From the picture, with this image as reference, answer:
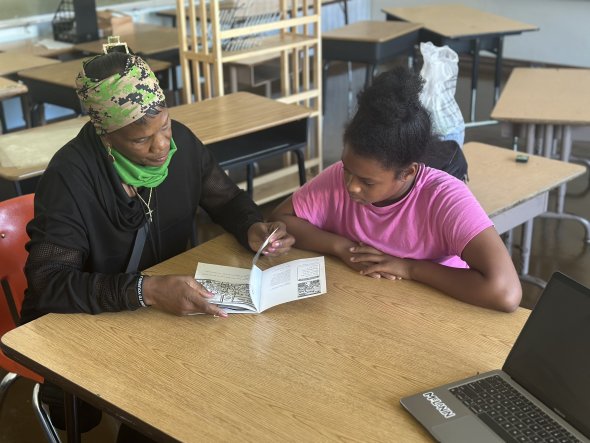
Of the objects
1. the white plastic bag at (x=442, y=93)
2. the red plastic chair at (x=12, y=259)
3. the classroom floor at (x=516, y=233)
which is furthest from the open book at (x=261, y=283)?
the white plastic bag at (x=442, y=93)

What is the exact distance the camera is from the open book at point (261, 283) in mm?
1520

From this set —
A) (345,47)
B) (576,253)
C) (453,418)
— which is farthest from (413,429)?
(345,47)

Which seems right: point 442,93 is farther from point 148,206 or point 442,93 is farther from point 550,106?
point 148,206

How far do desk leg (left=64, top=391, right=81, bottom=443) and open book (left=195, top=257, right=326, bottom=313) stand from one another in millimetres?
373

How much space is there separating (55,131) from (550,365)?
2.26 m

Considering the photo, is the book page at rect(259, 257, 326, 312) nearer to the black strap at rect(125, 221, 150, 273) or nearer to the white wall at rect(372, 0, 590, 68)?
the black strap at rect(125, 221, 150, 273)

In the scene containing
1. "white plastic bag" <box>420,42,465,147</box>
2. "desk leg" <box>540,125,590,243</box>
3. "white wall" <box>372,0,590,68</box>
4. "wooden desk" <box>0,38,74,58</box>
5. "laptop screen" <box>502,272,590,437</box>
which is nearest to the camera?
"laptop screen" <box>502,272,590,437</box>

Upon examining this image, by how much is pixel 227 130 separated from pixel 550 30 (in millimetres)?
4691

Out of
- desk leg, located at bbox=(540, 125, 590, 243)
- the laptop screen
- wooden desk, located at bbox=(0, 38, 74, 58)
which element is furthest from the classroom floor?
wooden desk, located at bbox=(0, 38, 74, 58)

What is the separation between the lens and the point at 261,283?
5.30 feet

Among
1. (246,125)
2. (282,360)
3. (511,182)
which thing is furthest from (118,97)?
(511,182)

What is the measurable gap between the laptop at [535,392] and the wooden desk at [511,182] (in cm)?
111

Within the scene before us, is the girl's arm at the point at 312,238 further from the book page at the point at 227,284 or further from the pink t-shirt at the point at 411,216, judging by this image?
the book page at the point at 227,284

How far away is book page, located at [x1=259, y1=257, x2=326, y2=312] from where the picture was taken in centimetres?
155
